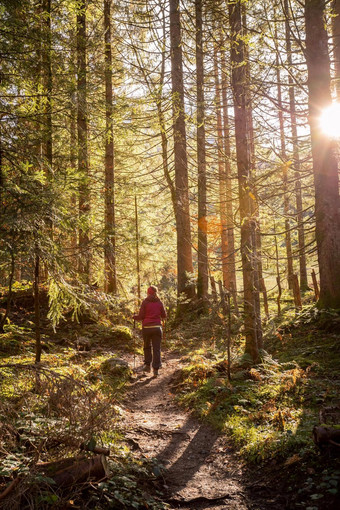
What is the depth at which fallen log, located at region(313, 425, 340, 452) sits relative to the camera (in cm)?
353

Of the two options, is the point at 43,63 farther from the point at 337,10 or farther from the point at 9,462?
the point at 337,10

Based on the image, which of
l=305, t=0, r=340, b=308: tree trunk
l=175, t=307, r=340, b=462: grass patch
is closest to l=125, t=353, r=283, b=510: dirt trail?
l=175, t=307, r=340, b=462: grass patch

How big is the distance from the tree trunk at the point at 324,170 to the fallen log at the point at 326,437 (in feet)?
18.8

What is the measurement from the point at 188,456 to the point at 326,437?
6.64ft

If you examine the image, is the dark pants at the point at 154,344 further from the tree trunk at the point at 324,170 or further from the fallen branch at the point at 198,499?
the fallen branch at the point at 198,499

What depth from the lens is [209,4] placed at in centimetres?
745

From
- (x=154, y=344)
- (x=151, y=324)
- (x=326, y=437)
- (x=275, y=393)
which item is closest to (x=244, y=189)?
(x=275, y=393)

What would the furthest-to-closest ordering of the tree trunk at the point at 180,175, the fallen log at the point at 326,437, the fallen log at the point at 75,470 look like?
the tree trunk at the point at 180,175 < the fallen log at the point at 326,437 < the fallen log at the point at 75,470

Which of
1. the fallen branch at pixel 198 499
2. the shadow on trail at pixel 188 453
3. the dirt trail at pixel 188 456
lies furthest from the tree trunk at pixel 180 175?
the fallen branch at pixel 198 499

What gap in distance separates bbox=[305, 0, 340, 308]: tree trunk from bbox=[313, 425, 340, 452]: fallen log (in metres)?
5.74

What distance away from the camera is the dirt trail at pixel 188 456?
11.9 ft

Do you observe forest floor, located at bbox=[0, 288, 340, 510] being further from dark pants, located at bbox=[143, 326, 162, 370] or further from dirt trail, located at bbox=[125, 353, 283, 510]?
dark pants, located at bbox=[143, 326, 162, 370]

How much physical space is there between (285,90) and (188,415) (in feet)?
61.5

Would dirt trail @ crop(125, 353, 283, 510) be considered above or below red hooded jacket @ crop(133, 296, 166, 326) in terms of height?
below
